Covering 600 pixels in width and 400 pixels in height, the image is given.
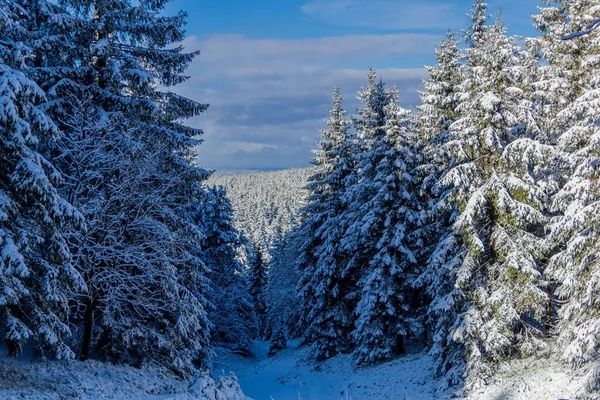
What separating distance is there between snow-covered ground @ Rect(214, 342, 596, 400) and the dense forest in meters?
0.62

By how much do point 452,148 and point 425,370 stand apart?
10.3 m

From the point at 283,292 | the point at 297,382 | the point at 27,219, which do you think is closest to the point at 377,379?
the point at 297,382

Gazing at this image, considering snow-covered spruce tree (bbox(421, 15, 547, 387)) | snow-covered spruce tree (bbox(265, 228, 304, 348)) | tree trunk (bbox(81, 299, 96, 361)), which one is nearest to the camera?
tree trunk (bbox(81, 299, 96, 361))

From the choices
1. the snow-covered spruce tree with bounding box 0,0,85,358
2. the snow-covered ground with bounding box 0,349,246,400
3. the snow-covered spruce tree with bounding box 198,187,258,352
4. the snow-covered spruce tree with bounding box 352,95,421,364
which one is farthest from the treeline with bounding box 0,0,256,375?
the snow-covered spruce tree with bounding box 198,187,258,352

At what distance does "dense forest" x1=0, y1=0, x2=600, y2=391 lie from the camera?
35.5ft

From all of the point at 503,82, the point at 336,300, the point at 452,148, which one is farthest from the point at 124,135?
the point at 336,300

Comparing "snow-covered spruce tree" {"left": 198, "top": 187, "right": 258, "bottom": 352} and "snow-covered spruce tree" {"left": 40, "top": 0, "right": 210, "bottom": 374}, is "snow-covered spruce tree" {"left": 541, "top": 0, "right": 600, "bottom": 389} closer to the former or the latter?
"snow-covered spruce tree" {"left": 40, "top": 0, "right": 210, "bottom": 374}

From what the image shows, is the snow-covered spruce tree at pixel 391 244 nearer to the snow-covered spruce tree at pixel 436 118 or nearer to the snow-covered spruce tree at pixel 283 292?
the snow-covered spruce tree at pixel 436 118

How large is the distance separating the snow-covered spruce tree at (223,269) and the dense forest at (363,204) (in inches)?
344

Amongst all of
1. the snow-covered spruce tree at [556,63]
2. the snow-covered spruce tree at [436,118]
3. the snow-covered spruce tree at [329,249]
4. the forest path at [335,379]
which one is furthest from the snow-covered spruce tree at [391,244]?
the snow-covered spruce tree at [556,63]

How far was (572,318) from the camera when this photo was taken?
50.2 ft

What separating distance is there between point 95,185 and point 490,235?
14.1m

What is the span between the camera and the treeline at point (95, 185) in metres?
10.1

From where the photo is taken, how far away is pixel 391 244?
23344 mm
